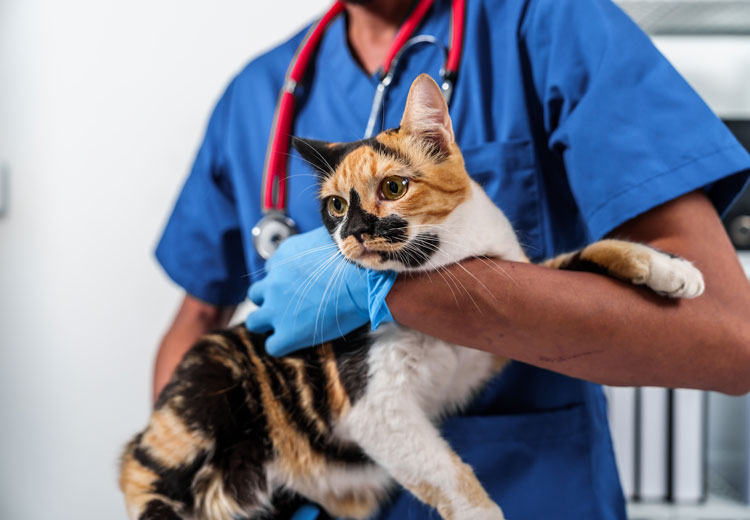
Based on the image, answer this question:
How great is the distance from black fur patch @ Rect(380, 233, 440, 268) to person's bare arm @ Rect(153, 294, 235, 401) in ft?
2.47

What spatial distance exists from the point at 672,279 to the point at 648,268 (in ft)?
0.07

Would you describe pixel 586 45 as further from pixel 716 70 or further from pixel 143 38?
pixel 143 38

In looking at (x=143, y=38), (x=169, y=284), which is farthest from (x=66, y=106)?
(x=169, y=284)

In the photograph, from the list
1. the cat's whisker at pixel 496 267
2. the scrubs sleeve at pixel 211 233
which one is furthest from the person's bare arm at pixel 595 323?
the scrubs sleeve at pixel 211 233

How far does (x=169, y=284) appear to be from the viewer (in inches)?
60.7

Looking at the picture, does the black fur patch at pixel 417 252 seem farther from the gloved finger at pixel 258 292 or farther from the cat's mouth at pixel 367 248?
the gloved finger at pixel 258 292

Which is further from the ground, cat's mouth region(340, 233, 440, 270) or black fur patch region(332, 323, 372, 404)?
cat's mouth region(340, 233, 440, 270)

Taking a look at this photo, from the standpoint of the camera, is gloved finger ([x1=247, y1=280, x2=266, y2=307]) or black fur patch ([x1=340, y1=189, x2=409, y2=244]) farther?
gloved finger ([x1=247, y1=280, x2=266, y2=307])

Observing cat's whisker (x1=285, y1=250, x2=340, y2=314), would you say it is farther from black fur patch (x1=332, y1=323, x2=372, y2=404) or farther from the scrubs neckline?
the scrubs neckline

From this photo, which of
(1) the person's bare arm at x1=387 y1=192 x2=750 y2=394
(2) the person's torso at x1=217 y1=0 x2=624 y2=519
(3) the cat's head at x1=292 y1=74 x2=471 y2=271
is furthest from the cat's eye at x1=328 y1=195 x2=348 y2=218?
(2) the person's torso at x1=217 y1=0 x2=624 y2=519

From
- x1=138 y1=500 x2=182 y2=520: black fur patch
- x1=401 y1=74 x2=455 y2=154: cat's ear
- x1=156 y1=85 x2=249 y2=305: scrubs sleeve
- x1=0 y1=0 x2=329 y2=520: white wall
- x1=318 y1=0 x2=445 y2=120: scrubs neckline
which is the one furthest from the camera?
x1=0 y1=0 x2=329 y2=520: white wall

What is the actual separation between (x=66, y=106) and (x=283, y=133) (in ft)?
3.46

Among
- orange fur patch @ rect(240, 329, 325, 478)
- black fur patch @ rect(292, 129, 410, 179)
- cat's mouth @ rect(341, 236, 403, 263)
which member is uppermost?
black fur patch @ rect(292, 129, 410, 179)

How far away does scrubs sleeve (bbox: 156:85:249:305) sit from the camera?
104 cm
